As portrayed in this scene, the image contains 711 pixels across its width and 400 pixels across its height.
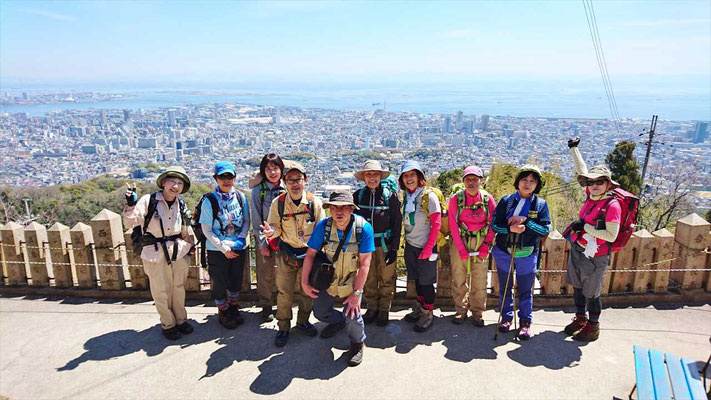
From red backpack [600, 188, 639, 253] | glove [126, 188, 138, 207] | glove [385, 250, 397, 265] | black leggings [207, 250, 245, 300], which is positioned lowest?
black leggings [207, 250, 245, 300]

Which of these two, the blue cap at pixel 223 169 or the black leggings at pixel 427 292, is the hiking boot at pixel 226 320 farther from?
the black leggings at pixel 427 292

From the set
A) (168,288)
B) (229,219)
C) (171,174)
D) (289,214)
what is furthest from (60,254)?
(289,214)

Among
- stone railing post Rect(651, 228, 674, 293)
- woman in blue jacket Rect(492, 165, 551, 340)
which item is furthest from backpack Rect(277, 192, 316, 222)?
stone railing post Rect(651, 228, 674, 293)

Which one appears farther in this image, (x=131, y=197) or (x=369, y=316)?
(x=369, y=316)

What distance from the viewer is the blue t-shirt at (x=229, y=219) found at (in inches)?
165

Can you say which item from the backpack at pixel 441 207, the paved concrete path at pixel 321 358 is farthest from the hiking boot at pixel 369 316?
the backpack at pixel 441 207

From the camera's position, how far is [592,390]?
11.4 feet

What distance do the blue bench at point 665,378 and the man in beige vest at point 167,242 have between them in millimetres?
4113

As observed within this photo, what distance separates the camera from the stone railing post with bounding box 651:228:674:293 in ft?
15.9

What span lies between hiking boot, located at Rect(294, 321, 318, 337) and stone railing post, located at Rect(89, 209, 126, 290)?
2.50 metres

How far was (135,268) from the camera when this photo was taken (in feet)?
16.9

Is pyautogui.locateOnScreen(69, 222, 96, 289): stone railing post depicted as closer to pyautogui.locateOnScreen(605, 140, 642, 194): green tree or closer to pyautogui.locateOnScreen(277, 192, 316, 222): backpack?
pyautogui.locateOnScreen(277, 192, 316, 222): backpack

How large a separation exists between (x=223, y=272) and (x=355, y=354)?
1658mm

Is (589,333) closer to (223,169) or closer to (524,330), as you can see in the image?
(524,330)
